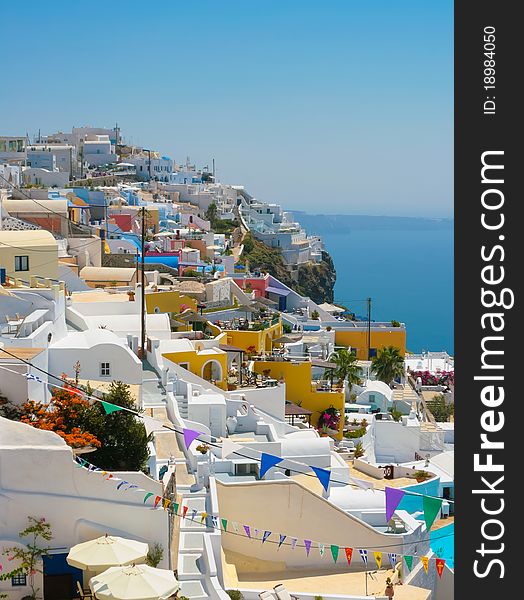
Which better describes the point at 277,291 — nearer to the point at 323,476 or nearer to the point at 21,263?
the point at 21,263

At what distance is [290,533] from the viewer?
2072 centimetres

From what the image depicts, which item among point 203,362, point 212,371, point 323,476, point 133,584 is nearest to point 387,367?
point 212,371

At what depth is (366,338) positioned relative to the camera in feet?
167

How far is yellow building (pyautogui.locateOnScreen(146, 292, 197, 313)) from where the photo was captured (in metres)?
38.8

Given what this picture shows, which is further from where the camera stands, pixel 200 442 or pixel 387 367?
pixel 387 367

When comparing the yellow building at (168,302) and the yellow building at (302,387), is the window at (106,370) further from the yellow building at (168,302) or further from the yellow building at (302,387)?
the yellow building at (168,302)

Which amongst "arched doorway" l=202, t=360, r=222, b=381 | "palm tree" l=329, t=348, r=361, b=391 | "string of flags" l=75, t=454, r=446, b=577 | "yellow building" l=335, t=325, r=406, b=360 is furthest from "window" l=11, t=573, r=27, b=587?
"yellow building" l=335, t=325, r=406, b=360

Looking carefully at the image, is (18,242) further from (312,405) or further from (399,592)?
(399,592)

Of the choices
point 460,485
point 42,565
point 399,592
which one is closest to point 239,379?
point 399,592

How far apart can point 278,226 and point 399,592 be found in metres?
77.2

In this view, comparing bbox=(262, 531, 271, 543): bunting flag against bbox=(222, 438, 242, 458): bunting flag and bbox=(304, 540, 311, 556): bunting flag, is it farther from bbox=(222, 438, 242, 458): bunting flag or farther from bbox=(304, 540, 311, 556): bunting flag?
bbox=(222, 438, 242, 458): bunting flag

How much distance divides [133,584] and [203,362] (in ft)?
49.9

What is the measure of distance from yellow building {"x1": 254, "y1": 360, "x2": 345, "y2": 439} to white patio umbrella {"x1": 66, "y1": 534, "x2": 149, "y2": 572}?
1732 cm

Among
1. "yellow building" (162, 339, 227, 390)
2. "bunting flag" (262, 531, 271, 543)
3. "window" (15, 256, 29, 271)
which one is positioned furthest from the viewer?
"window" (15, 256, 29, 271)
